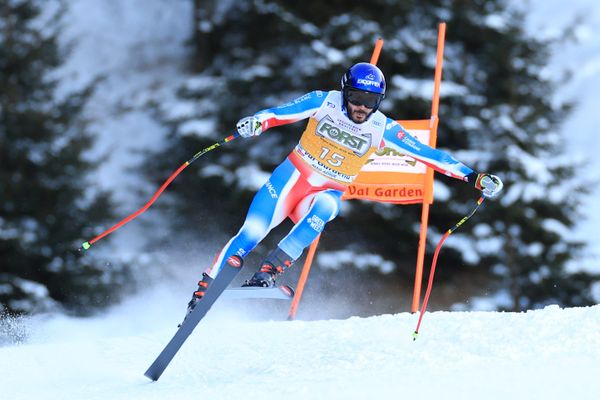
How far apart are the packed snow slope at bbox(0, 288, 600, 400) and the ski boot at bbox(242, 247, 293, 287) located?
49cm

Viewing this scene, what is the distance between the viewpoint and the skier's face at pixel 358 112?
4.46 metres

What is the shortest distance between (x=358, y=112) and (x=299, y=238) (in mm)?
835

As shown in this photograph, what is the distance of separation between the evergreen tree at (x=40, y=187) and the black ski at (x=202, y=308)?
7592mm

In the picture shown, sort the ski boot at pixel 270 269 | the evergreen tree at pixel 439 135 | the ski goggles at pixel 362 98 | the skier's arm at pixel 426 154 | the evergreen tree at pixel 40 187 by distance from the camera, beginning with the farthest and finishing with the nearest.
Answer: the evergreen tree at pixel 439 135, the evergreen tree at pixel 40 187, the skier's arm at pixel 426 154, the ski goggles at pixel 362 98, the ski boot at pixel 270 269

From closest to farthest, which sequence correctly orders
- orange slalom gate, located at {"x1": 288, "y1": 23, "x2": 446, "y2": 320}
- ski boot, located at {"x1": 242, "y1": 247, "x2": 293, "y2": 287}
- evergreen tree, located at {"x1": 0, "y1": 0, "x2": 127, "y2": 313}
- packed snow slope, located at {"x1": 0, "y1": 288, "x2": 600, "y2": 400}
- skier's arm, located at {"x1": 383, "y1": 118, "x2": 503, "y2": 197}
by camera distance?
1. packed snow slope, located at {"x1": 0, "y1": 288, "x2": 600, "y2": 400}
2. ski boot, located at {"x1": 242, "y1": 247, "x2": 293, "y2": 287}
3. skier's arm, located at {"x1": 383, "y1": 118, "x2": 503, "y2": 197}
4. orange slalom gate, located at {"x1": 288, "y1": 23, "x2": 446, "y2": 320}
5. evergreen tree, located at {"x1": 0, "y1": 0, "x2": 127, "y2": 313}

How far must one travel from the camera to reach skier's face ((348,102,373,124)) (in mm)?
4457

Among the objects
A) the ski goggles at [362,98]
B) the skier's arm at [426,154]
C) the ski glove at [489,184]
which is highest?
the ski goggles at [362,98]

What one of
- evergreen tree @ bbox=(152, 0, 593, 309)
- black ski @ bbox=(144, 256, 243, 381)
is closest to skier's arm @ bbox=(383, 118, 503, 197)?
black ski @ bbox=(144, 256, 243, 381)

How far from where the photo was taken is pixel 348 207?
11891 mm

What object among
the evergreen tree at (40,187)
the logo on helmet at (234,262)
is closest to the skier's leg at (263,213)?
the logo on helmet at (234,262)

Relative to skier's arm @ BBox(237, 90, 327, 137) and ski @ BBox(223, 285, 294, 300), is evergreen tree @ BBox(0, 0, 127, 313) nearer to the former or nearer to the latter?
skier's arm @ BBox(237, 90, 327, 137)

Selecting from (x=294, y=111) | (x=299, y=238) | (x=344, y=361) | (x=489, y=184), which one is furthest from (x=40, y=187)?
(x=489, y=184)

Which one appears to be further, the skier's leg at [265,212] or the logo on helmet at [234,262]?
the skier's leg at [265,212]

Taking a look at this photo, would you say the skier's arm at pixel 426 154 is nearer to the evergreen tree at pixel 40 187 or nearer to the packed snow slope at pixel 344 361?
the packed snow slope at pixel 344 361
